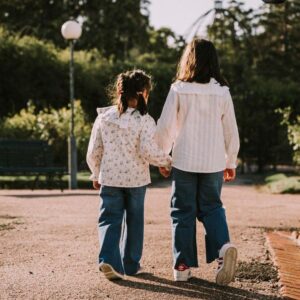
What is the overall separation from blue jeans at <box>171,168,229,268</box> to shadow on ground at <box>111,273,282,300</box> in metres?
0.15

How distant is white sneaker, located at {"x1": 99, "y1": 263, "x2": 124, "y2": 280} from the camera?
4.23 m

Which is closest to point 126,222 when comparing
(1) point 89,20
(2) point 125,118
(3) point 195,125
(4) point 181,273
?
(4) point 181,273

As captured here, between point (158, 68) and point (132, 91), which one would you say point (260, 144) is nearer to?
point (158, 68)

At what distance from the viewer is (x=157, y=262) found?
4.91 m

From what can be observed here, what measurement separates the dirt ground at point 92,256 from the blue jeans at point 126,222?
0.49 ft

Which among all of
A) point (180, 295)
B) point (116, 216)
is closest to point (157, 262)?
point (116, 216)

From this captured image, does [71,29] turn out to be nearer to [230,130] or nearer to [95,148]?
[95,148]

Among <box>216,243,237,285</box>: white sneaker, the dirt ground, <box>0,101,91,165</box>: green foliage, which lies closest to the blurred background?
<box>0,101,91,165</box>: green foliage

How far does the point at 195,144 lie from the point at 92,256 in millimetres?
1403

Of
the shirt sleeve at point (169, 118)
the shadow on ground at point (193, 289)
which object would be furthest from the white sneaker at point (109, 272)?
the shirt sleeve at point (169, 118)

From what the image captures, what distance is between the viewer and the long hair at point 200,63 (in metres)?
4.29

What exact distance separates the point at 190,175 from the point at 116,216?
575 millimetres

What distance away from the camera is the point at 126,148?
14.6 feet

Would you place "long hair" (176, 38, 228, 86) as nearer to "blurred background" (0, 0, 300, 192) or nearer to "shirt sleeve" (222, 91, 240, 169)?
"shirt sleeve" (222, 91, 240, 169)
